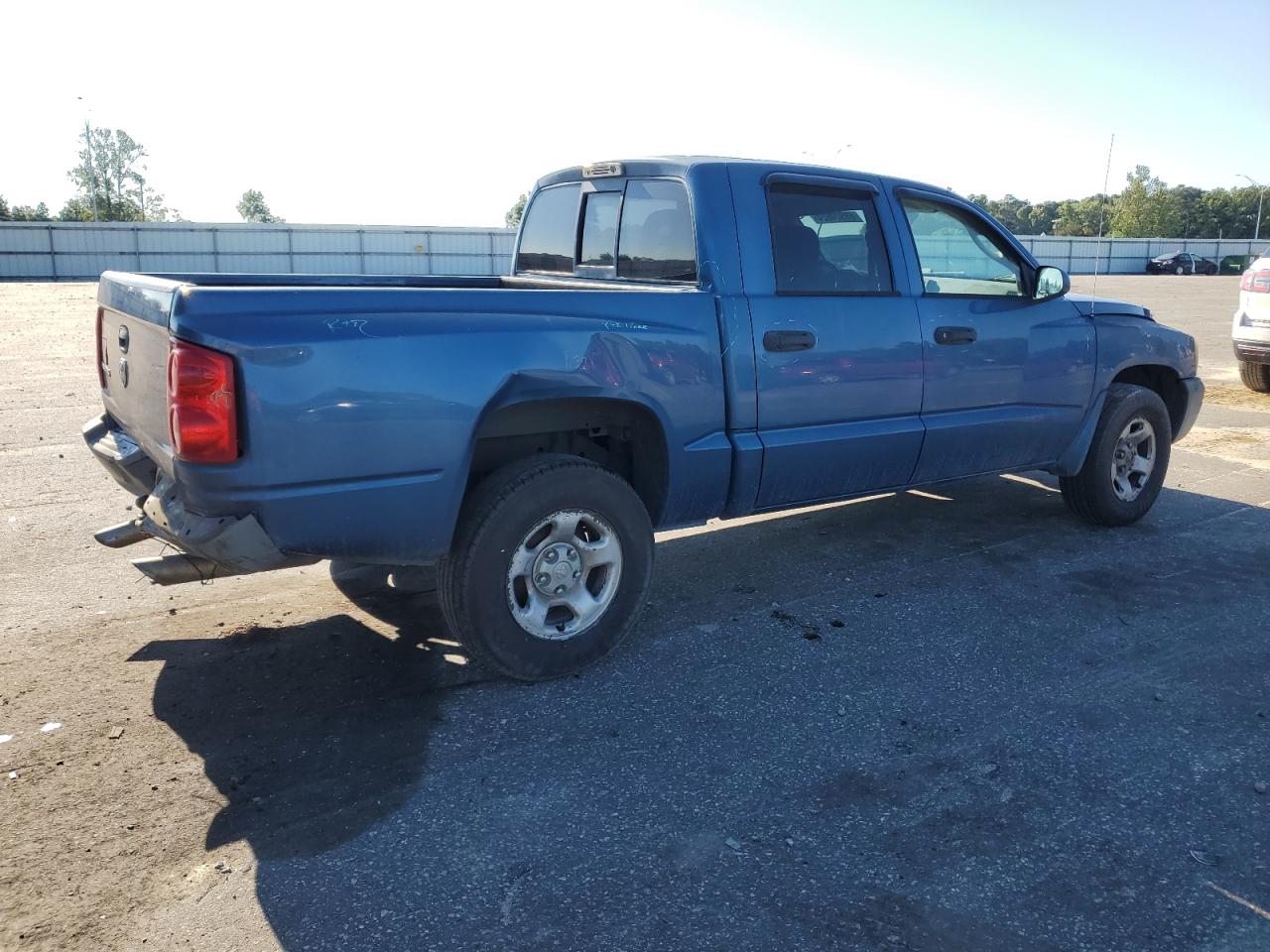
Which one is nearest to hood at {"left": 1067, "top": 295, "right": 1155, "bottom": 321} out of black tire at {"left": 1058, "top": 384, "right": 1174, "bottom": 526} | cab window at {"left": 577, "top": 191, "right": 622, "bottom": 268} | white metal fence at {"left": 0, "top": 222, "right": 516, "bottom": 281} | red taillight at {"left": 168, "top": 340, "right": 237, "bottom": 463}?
black tire at {"left": 1058, "top": 384, "right": 1174, "bottom": 526}

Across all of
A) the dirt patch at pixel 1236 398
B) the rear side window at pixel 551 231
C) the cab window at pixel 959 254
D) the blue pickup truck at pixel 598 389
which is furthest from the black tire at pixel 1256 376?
the rear side window at pixel 551 231

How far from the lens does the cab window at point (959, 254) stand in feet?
16.7

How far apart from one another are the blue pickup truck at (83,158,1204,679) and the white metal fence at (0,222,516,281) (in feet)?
126

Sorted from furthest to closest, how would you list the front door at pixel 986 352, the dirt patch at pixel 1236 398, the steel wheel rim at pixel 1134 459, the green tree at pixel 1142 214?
the green tree at pixel 1142 214 → the dirt patch at pixel 1236 398 → the steel wheel rim at pixel 1134 459 → the front door at pixel 986 352

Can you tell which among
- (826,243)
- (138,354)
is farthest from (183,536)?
(826,243)

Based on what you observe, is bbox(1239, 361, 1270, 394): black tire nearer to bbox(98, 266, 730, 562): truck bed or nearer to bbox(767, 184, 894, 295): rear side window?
bbox(767, 184, 894, 295): rear side window

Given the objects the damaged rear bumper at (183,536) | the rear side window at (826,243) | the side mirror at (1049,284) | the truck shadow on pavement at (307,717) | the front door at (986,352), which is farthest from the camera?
the side mirror at (1049,284)

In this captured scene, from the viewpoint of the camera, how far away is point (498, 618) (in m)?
3.80

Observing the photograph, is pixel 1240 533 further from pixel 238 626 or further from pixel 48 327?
pixel 48 327

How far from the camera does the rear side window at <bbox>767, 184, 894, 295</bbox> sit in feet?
14.8

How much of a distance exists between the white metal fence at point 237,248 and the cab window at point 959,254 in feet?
126

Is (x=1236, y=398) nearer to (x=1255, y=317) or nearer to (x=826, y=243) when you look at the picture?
(x=1255, y=317)

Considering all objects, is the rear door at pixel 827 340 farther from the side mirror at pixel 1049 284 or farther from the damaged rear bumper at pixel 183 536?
the damaged rear bumper at pixel 183 536

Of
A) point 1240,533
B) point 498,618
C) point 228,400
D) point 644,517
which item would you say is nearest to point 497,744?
point 498,618
